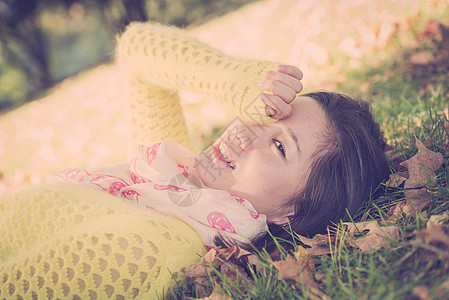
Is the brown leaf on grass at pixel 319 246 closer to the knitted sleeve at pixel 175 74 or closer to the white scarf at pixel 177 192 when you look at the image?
the white scarf at pixel 177 192

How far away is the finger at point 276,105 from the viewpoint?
142 centimetres

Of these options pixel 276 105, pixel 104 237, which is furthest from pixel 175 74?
pixel 104 237

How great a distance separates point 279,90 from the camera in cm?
144

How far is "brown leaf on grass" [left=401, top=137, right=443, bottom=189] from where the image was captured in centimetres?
143

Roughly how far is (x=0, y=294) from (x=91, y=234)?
0.36 meters

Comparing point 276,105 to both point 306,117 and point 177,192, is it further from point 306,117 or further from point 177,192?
point 177,192

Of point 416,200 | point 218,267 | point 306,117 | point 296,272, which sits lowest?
point 218,267

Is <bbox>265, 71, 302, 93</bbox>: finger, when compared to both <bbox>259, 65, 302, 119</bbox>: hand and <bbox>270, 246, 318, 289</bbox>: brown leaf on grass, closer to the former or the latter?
<bbox>259, 65, 302, 119</bbox>: hand

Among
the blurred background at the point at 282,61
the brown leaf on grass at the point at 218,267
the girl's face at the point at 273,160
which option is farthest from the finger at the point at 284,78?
the blurred background at the point at 282,61

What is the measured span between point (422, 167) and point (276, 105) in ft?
2.24

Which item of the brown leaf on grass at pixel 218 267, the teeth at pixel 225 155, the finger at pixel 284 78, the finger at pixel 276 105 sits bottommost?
the brown leaf on grass at pixel 218 267

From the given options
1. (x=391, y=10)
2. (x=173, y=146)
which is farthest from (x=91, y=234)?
(x=391, y=10)

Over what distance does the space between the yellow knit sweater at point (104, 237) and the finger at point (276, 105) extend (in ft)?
0.10

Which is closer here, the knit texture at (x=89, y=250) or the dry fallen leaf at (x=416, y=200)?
the knit texture at (x=89, y=250)
